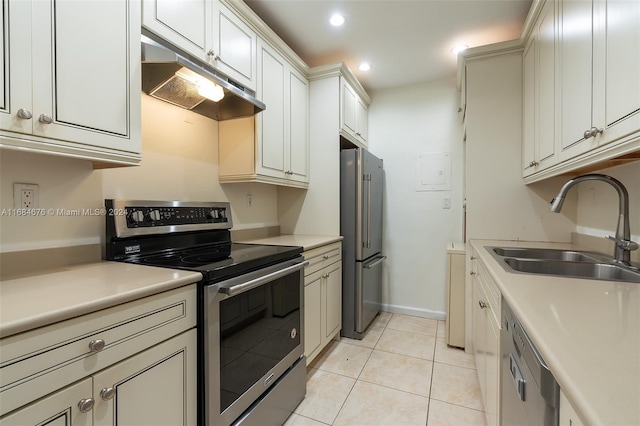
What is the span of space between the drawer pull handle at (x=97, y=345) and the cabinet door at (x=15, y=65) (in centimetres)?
68

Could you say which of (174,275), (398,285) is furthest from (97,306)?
(398,285)

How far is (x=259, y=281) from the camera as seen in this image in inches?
53.1

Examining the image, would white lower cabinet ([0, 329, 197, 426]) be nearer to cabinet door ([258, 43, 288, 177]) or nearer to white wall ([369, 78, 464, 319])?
cabinet door ([258, 43, 288, 177])

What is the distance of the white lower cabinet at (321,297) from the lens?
1984 mm

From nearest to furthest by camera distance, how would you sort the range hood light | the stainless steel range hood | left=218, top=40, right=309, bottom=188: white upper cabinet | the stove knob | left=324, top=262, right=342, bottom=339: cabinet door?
the stainless steel range hood
the stove knob
the range hood light
left=218, top=40, right=309, bottom=188: white upper cabinet
left=324, top=262, right=342, bottom=339: cabinet door

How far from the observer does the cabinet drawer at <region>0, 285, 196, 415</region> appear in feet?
2.14

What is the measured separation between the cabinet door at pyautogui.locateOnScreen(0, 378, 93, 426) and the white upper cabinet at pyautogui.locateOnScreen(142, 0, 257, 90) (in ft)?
4.50

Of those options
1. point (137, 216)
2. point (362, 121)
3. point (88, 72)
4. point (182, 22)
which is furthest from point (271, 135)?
point (362, 121)

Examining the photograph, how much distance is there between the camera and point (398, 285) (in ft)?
10.6

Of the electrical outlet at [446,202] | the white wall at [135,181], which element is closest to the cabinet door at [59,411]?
the white wall at [135,181]

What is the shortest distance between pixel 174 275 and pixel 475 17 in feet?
8.22

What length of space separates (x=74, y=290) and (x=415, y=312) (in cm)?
300

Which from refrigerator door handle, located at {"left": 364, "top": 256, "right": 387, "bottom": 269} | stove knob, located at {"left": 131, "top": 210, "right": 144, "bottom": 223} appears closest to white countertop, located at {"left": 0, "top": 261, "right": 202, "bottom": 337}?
stove knob, located at {"left": 131, "top": 210, "right": 144, "bottom": 223}

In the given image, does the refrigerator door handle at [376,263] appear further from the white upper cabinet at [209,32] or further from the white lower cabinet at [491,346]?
the white upper cabinet at [209,32]
